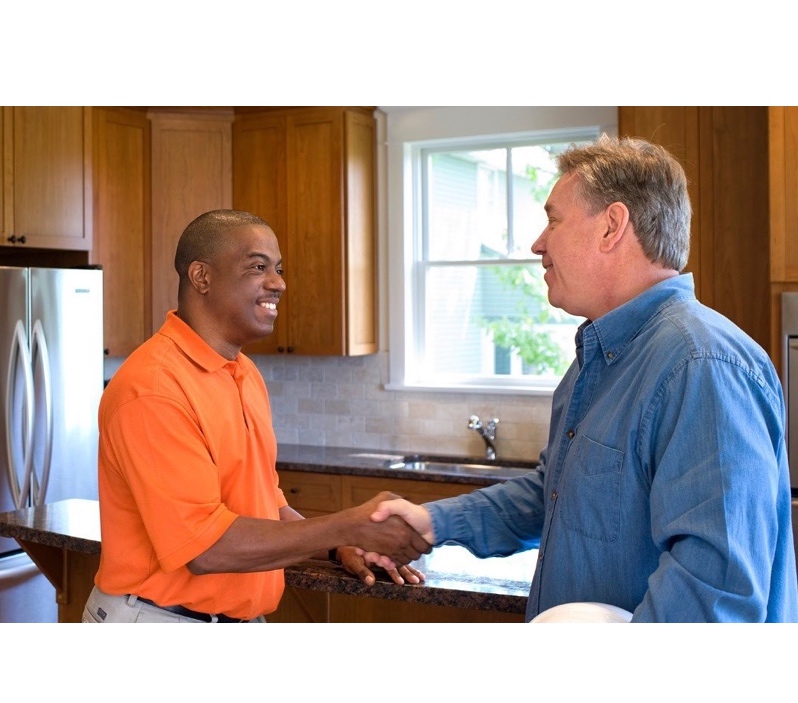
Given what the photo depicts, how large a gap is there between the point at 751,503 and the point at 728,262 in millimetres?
2843

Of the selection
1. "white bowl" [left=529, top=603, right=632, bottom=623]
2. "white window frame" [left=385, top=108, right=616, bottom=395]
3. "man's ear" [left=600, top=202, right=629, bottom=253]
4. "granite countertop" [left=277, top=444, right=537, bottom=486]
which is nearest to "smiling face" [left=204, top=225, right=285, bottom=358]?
"man's ear" [left=600, top=202, right=629, bottom=253]

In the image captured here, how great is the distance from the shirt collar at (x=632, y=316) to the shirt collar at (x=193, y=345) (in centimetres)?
85

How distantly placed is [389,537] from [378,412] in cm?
317

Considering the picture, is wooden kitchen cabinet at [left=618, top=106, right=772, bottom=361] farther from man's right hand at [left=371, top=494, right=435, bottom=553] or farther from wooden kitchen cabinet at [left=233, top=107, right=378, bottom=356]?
man's right hand at [left=371, top=494, right=435, bottom=553]

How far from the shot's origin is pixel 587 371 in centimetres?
163

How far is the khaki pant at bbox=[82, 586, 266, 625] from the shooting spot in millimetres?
1972

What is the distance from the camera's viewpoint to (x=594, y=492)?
150cm

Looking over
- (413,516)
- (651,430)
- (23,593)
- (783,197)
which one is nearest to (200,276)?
(413,516)

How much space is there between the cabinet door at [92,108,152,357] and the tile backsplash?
33.2 inches

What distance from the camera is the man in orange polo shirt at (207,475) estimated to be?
1852mm

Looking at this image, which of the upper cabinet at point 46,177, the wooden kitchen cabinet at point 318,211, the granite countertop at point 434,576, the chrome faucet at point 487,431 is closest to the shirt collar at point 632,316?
the granite countertop at point 434,576

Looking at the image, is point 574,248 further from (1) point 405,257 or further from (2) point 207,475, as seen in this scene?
(1) point 405,257
